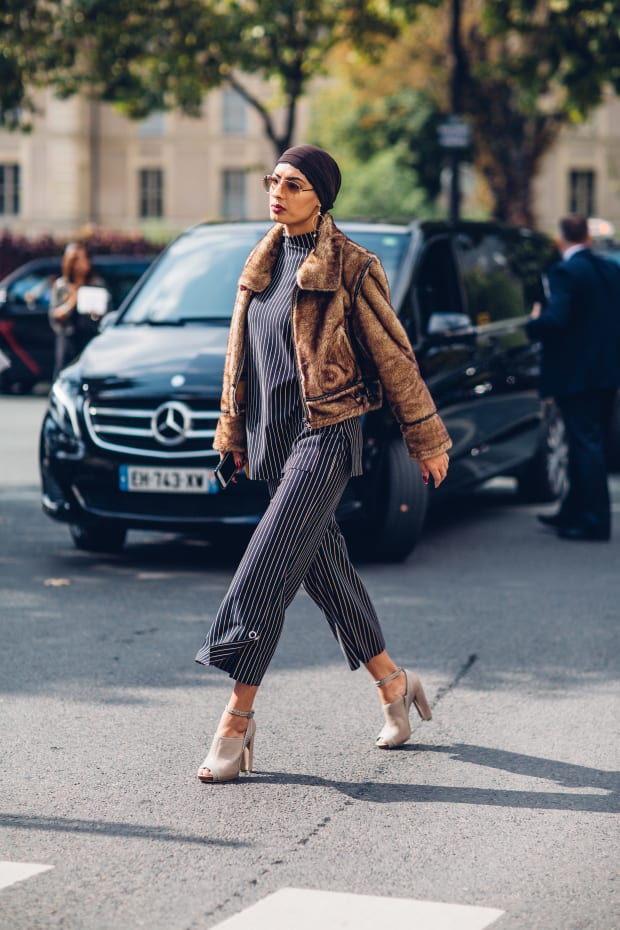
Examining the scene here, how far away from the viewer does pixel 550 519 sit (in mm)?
9914

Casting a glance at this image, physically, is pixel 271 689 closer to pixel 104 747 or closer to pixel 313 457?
pixel 104 747

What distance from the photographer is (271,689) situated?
5926 mm

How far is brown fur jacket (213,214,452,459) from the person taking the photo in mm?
4762

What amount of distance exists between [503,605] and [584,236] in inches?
116

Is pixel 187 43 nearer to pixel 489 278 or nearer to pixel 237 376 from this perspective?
pixel 489 278

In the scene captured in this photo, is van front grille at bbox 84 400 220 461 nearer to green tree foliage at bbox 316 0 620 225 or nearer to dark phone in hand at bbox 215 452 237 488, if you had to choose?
dark phone in hand at bbox 215 452 237 488

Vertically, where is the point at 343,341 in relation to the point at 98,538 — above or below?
above

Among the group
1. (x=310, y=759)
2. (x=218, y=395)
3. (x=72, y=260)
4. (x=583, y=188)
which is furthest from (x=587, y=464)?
(x=583, y=188)

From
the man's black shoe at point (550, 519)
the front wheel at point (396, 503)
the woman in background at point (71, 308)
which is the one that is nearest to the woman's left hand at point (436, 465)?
the front wheel at point (396, 503)

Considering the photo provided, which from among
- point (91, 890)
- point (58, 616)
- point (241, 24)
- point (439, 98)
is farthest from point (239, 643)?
point (439, 98)

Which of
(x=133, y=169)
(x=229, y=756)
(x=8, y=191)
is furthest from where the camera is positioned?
(x=133, y=169)

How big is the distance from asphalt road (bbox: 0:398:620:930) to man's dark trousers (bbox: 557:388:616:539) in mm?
1074

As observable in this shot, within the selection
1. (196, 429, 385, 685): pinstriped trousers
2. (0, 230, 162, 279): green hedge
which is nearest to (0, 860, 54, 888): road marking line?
(196, 429, 385, 685): pinstriped trousers

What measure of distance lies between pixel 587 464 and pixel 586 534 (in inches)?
15.9
